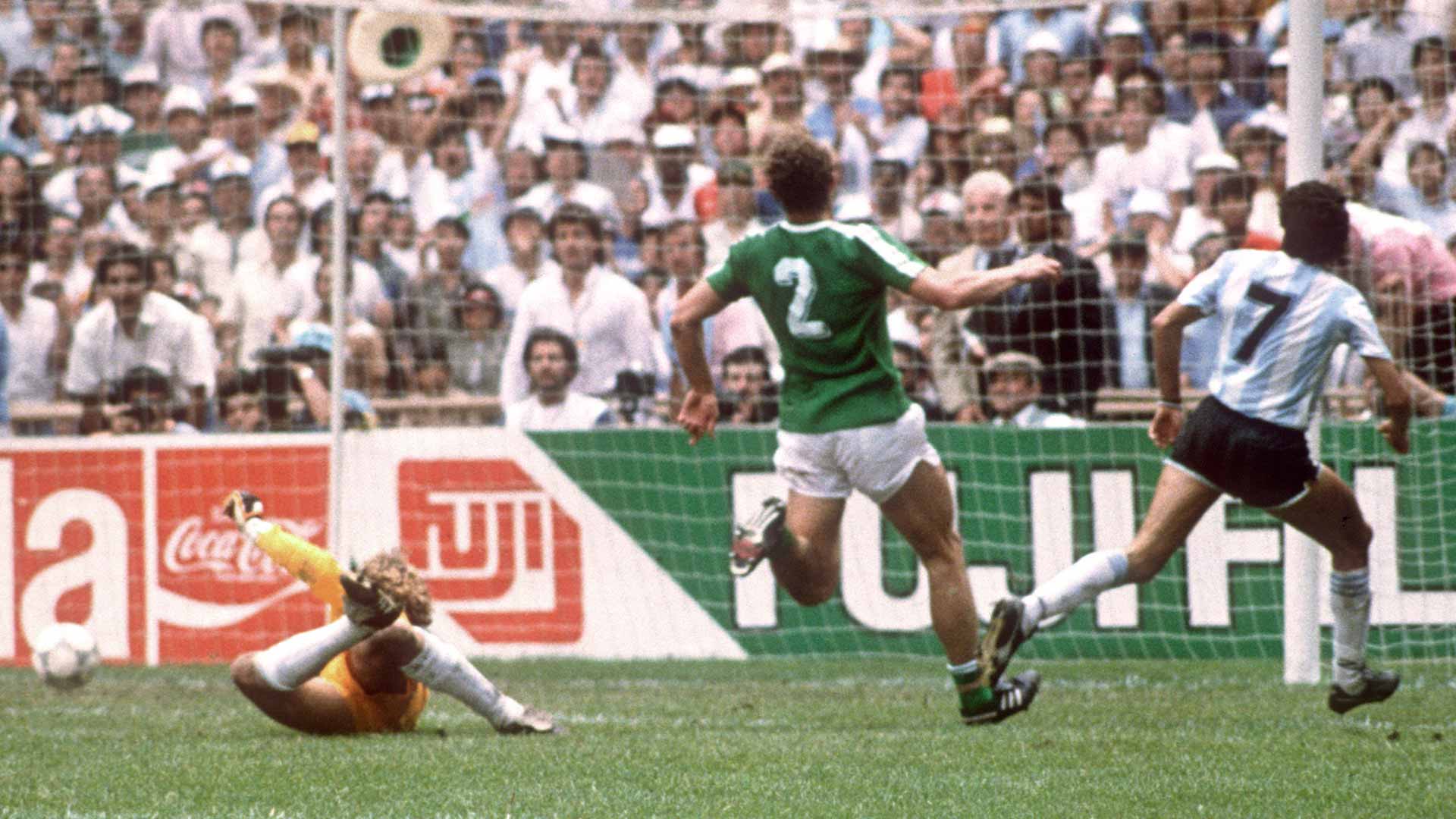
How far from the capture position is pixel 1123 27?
42.4 ft

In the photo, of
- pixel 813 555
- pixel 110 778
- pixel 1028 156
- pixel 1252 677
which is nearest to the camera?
pixel 110 778

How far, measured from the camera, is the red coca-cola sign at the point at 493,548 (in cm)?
1124

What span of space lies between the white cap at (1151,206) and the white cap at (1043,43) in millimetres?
1600

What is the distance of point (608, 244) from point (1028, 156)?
2720mm

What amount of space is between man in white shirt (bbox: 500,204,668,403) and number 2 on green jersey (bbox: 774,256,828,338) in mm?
4748

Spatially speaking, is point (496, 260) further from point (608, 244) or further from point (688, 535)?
point (688, 535)

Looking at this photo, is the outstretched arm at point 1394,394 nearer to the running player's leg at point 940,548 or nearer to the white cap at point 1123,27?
the running player's leg at point 940,548

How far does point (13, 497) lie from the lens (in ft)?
38.5

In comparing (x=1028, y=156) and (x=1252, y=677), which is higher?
(x=1028, y=156)

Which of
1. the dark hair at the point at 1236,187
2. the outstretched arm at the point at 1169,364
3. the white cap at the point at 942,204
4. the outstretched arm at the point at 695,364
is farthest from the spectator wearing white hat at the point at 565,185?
the outstretched arm at the point at 1169,364

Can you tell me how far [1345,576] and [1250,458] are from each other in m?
0.69

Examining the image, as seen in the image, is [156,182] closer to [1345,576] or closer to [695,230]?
[695,230]

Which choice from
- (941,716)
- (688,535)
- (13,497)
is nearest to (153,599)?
(13,497)

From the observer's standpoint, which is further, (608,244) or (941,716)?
(608,244)
